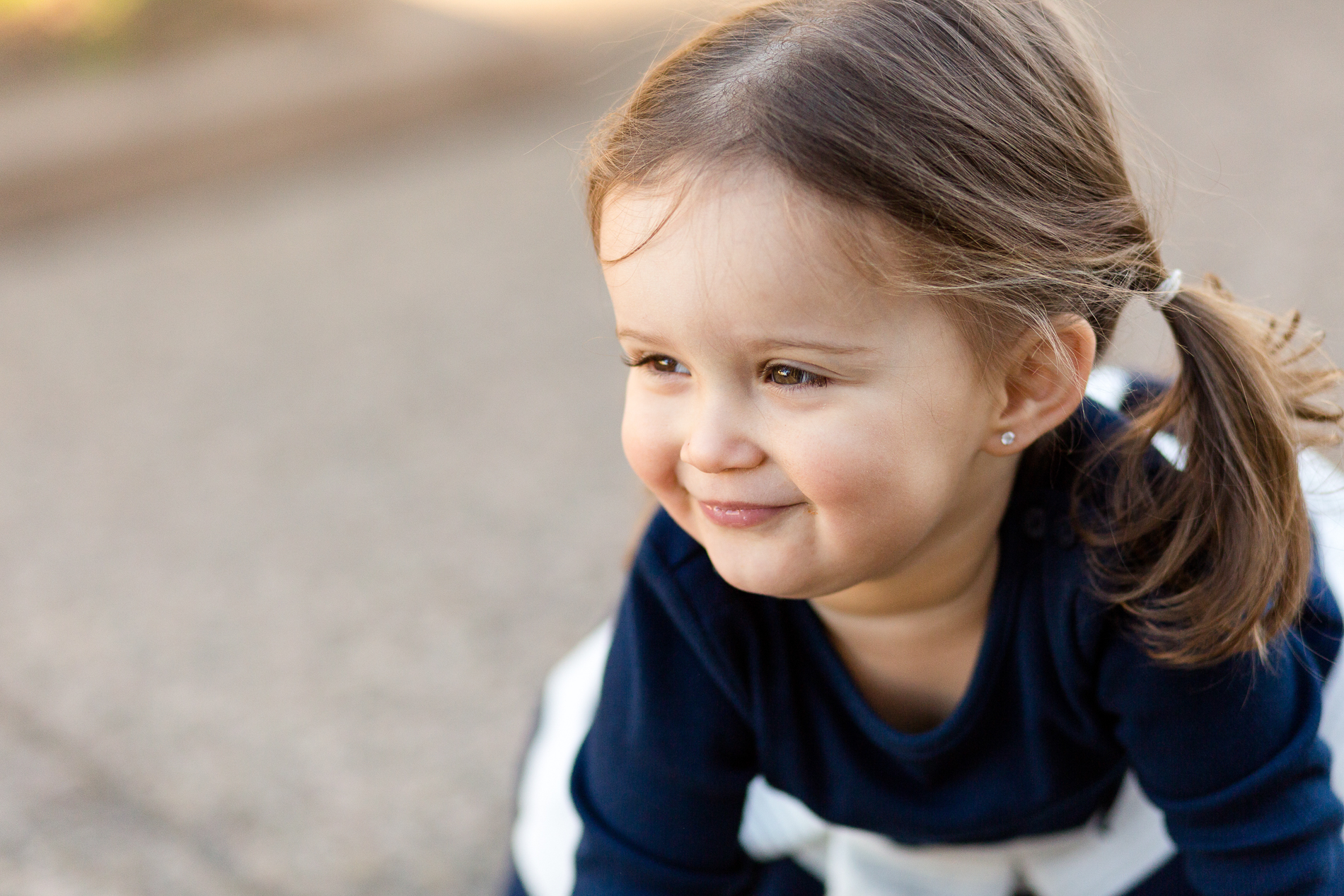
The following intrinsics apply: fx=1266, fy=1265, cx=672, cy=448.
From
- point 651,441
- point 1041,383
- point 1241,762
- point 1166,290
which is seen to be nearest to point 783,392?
point 651,441

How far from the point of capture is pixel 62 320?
3014 mm

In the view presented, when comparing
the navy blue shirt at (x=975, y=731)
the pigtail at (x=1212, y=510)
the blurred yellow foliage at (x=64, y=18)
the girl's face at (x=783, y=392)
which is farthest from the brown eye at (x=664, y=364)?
the blurred yellow foliage at (x=64, y=18)

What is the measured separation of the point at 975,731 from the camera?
42.9 inches

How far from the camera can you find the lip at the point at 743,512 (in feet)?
3.01

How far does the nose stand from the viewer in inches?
34.7

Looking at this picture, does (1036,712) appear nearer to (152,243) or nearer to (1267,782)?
(1267,782)

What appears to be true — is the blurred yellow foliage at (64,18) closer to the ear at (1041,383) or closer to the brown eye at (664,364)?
the brown eye at (664,364)

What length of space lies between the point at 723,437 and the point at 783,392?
52mm

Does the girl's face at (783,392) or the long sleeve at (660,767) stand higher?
the girl's face at (783,392)

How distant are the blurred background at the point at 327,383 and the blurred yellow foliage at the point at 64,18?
Result: 17mm

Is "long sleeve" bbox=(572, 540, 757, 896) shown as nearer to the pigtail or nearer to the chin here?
the chin

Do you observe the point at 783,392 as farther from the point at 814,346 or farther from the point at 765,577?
the point at 765,577

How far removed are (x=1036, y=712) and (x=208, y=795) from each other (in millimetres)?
1153

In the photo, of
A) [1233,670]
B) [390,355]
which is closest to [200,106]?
[390,355]
